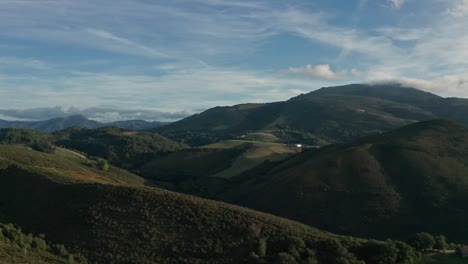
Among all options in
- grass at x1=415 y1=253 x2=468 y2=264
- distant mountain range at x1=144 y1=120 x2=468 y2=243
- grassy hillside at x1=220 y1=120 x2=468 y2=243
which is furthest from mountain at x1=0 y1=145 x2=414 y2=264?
grassy hillside at x1=220 y1=120 x2=468 y2=243

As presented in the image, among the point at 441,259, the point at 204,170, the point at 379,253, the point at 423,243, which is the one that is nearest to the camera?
the point at 379,253

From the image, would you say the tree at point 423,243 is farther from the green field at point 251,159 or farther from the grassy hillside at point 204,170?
the green field at point 251,159

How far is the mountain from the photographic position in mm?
53250

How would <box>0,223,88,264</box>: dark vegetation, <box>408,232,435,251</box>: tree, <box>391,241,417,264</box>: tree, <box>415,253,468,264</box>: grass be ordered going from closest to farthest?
<box>0,223,88,264</box>: dark vegetation < <box>391,241,417,264</box>: tree < <box>415,253,468,264</box>: grass < <box>408,232,435,251</box>: tree

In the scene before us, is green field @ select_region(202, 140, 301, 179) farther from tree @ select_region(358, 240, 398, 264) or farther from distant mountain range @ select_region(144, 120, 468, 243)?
tree @ select_region(358, 240, 398, 264)

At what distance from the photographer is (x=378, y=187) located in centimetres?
11338

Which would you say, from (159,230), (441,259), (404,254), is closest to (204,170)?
(159,230)

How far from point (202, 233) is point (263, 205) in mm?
59450

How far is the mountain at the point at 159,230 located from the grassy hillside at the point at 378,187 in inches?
1585

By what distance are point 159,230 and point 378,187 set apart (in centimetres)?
7340

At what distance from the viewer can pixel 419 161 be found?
127 m

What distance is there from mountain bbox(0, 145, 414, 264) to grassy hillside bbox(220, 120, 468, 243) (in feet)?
132

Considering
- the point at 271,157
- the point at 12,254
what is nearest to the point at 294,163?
the point at 271,157

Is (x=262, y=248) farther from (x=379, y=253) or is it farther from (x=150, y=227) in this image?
(x=150, y=227)
